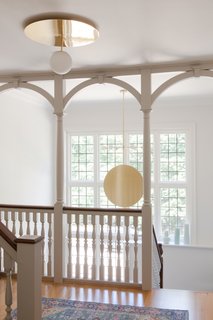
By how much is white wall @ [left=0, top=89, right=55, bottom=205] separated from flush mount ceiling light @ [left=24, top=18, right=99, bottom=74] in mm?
2511

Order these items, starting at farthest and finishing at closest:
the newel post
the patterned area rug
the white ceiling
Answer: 1. the patterned area rug
2. the white ceiling
3. the newel post

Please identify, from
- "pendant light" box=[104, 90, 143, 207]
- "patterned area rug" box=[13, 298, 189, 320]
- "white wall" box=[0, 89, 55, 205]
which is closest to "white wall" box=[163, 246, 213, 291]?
"pendant light" box=[104, 90, 143, 207]

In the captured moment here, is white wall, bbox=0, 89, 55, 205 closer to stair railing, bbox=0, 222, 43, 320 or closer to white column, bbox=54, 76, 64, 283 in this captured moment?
white column, bbox=54, 76, 64, 283

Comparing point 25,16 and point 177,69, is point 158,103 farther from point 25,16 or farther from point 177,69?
point 25,16

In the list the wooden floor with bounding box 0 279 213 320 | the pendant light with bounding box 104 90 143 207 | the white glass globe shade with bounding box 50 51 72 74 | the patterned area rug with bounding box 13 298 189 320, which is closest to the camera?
the white glass globe shade with bounding box 50 51 72 74

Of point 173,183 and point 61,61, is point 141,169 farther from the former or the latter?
point 61,61

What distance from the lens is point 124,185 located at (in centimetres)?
602

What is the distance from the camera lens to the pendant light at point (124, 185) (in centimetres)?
592

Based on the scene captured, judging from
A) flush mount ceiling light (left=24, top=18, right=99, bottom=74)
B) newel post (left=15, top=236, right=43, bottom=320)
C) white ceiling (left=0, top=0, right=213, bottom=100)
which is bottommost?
newel post (left=15, top=236, right=43, bottom=320)

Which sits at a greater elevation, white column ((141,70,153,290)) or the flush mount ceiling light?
the flush mount ceiling light

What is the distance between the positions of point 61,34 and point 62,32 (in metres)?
0.04

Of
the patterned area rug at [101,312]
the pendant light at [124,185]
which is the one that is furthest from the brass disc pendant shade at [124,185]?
the patterned area rug at [101,312]

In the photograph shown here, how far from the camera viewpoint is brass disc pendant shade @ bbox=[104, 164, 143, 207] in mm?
5922

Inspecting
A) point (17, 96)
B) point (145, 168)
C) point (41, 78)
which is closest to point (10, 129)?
point (17, 96)
